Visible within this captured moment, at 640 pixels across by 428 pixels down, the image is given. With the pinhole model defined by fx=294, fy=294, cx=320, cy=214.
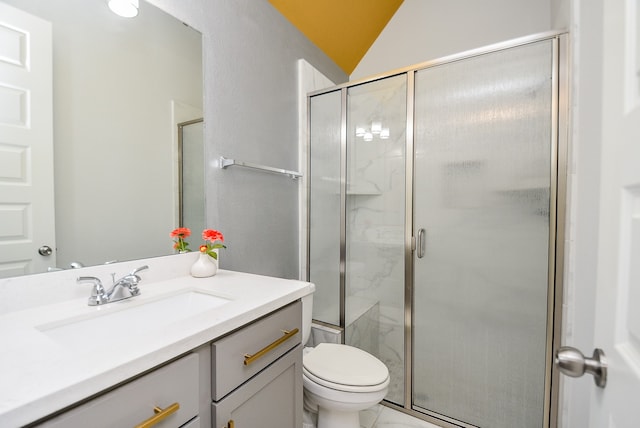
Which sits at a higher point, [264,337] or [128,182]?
[128,182]

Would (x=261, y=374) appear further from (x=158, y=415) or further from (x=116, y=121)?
(x=116, y=121)

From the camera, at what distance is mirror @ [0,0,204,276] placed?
958 millimetres

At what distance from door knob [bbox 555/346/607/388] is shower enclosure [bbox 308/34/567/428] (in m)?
1.09

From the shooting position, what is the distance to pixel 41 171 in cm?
91

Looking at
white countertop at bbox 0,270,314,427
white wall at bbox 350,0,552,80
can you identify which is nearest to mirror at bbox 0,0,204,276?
Result: white countertop at bbox 0,270,314,427

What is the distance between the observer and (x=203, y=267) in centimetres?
125

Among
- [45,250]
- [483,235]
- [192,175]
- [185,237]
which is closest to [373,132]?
[483,235]

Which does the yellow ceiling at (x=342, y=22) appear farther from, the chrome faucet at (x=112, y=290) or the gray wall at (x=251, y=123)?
the chrome faucet at (x=112, y=290)

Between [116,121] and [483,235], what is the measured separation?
1.72 meters

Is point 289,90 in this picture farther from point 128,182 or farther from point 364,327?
point 364,327

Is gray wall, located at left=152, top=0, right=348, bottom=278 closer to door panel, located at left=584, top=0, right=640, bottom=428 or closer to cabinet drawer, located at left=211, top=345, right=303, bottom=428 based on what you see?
cabinet drawer, located at left=211, top=345, right=303, bottom=428

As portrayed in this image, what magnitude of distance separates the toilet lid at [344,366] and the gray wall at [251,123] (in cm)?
57

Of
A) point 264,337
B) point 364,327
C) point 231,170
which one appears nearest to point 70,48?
point 231,170

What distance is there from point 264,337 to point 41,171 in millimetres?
858
